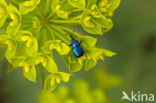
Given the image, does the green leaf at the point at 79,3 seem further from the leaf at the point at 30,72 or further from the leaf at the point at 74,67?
the leaf at the point at 30,72

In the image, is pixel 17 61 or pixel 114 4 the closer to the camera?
pixel 17 61

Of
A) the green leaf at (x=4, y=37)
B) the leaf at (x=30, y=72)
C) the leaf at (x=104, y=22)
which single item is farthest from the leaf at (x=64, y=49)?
the green leaf at (x=4, y=37)

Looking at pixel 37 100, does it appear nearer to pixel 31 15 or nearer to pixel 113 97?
pixel 113 97

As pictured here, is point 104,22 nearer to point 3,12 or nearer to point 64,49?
point 64,49

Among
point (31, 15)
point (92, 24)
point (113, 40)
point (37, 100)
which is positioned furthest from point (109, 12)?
point (37, 100)

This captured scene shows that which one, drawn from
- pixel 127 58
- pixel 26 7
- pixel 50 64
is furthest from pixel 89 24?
pixel 127 58

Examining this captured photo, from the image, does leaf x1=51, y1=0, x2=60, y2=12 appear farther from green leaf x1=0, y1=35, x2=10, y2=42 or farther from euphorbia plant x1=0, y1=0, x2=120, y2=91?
green leaf x1=0, y1=35, x2=10, y2=42

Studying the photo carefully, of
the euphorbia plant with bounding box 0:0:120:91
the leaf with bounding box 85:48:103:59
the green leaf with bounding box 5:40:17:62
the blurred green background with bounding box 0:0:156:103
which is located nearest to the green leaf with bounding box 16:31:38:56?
the euphorbia plant with bounding box 0:0:120:91
